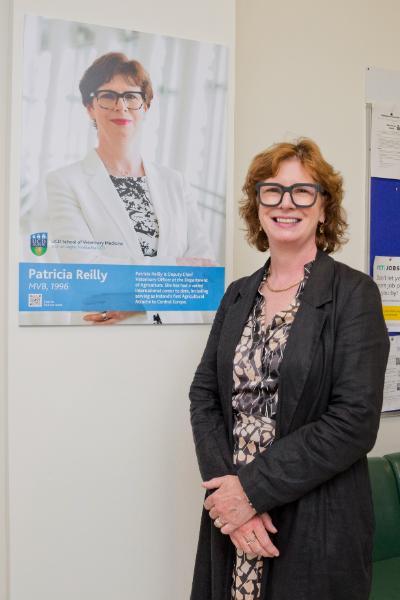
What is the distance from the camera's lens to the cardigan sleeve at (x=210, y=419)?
1.35m

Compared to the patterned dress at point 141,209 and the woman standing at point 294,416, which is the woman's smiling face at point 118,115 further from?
the woman standing at point 294,416

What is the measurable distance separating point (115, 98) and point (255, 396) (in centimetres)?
107

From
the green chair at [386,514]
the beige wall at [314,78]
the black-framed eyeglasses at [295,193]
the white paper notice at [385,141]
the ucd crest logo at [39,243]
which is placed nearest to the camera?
the black-framed eyeglasses at [295,193]

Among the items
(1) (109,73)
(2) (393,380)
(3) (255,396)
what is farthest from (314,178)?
(2) (393,380)

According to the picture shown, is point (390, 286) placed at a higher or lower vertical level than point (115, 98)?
lower

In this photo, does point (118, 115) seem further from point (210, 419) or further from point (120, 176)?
point (210, 419)

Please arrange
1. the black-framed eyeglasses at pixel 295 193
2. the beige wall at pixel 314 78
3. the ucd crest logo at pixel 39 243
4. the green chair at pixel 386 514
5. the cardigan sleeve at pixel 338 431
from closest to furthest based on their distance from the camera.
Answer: the cardigan sleeve at pixel 338 431 → the black-framed eyeglasses at pixel 295 193 → the ucd crest logo at pixel 39 243 → the green chair at pixel 386 514 → the beige wall at pixel 314 78

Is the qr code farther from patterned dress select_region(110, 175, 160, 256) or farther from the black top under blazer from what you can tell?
the black top under blazer

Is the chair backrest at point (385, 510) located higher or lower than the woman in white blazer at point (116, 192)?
lower

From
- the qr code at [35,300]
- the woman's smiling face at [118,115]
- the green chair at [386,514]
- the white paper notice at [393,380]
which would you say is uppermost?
the woman's smiling face at [118,115]

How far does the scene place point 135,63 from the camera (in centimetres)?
177

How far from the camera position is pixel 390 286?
2.33 metres

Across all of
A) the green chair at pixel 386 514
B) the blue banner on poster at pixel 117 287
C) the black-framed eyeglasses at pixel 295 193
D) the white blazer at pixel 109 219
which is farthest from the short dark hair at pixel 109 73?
the green chair at pixel 386 514

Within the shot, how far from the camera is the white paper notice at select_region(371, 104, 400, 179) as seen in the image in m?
2.28
